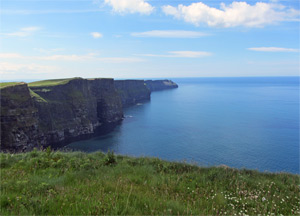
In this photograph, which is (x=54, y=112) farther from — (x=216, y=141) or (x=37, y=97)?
(x=216, y=141)

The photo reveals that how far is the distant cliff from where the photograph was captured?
6228cm

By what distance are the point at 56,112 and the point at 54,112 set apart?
1035 millimetres

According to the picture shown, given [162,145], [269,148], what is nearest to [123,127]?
[162,145]

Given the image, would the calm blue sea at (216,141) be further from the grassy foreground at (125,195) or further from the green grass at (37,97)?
the grassy foreground at (125,195)

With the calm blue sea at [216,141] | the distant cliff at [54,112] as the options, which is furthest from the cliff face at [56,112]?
the calm blue sea at [216,141]

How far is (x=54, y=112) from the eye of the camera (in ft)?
290

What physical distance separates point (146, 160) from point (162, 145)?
61.1 metres

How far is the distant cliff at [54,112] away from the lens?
6228 cm

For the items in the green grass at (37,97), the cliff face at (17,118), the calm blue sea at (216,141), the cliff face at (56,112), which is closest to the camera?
the calm blue sea at (216,141)

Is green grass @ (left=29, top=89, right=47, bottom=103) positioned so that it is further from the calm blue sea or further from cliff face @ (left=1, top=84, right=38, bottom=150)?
the calm blue sea

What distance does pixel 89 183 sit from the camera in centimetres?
757

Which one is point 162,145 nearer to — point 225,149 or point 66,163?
point 225,149

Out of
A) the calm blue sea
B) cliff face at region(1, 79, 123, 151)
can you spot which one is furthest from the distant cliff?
the calm blue sea

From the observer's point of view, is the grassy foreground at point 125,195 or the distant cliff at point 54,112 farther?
the distant cliff at point 54,112
